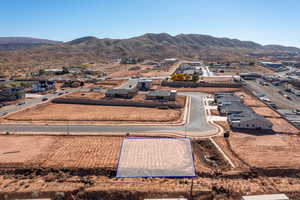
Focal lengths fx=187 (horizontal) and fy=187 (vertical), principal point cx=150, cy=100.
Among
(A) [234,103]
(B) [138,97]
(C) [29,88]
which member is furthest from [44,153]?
(C) [29,88]

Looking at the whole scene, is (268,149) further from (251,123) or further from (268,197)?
(268,197)

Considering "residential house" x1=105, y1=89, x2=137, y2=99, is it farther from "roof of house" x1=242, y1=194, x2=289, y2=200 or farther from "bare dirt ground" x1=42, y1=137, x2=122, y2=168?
"roof of house" x1=242, y1=194, x2=289, y2=200

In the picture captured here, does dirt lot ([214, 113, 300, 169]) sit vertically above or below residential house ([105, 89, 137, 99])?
below

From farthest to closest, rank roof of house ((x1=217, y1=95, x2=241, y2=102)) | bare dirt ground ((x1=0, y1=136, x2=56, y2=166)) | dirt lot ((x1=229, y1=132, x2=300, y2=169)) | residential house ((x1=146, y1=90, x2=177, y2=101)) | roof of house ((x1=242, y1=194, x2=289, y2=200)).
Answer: residential house ((x1=146, y1=90, x2=177, y2=101)), roof of house ((x1=217, y1=95, x2=241, y2=102)), bare dirt ground ((x1=0, y1=136, x2=56, y2=166)), dirt lot ((x1=229, y1=132, x2=300, y2=169)), roof of house ((x1=242, y1=194, x2=289, y2=200))

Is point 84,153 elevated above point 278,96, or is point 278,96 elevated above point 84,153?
point 278,96

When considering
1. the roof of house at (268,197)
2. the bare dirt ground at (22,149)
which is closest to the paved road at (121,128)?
the bare dirt ground at (22,149)

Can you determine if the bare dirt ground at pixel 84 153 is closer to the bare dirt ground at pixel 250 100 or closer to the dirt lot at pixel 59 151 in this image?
the dirt lot at pixel 59 151

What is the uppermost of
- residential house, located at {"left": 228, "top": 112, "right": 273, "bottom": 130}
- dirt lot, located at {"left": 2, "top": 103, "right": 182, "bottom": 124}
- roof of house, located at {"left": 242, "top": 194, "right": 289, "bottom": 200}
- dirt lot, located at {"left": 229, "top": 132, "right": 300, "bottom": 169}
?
residential house, located at {"left": 228, "top": 112, "right": 273, "bottom": 130}

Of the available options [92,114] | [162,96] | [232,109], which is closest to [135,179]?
[92,114]

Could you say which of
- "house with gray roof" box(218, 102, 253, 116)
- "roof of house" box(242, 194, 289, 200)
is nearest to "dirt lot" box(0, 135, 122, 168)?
"roof of house" box(242, 194, 289, 200)
